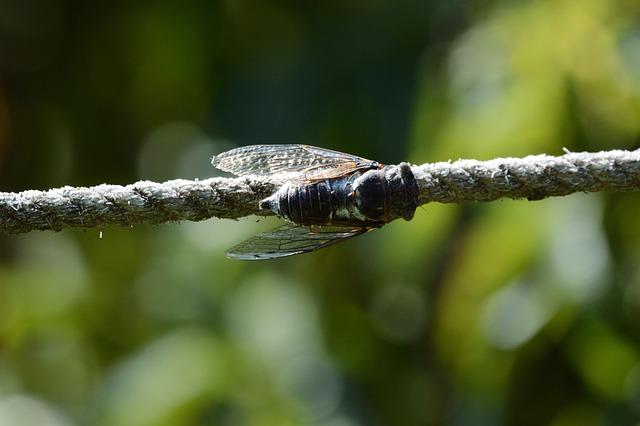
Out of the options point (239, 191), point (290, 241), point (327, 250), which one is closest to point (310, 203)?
point (290, 241)

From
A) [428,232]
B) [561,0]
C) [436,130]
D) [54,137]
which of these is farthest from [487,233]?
[54,137]

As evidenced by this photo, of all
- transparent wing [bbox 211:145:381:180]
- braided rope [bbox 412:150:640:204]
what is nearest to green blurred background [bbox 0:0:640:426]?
transparent wing [bbox 211:145:381:180]

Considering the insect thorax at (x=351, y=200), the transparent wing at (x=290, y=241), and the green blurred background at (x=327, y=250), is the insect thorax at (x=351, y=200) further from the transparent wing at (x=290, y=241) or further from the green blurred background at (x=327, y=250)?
the green blurred background at (x=327, y=250)

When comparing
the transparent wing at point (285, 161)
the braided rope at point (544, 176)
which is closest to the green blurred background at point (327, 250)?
the transparent wing at point (285, 161)

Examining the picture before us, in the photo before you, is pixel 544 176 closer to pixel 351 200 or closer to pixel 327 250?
pixel 351 200

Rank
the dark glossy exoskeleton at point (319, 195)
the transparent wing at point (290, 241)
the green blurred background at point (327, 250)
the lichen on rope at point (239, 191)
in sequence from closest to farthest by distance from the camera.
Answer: the lichen on rope at point (239, 191)
the dark glossy exoskeleton at point (319, 195)
the transparent wing at point (290, 241)
the green blurred background at point (327, 250)

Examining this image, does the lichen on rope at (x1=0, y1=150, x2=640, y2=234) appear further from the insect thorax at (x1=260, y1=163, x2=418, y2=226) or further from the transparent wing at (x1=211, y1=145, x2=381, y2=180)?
the transparent wing at (x1=211, y1=145, x2=381, y2=180)
